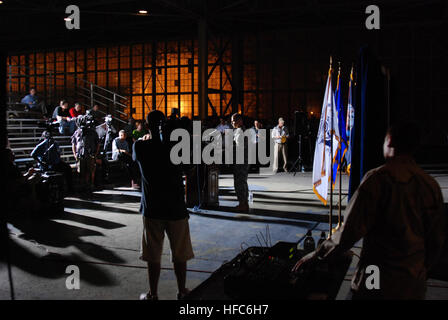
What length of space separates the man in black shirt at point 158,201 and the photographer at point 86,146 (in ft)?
24.7

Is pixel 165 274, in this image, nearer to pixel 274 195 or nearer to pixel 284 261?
pixel 284 261

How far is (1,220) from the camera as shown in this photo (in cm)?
307

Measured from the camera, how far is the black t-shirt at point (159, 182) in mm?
4008

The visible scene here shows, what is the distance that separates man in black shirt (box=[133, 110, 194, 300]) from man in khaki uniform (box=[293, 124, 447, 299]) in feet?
6.49

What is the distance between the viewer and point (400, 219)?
2396mm

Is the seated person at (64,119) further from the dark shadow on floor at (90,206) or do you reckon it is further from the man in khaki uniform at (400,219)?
the man in khaki uniform at (400,219)

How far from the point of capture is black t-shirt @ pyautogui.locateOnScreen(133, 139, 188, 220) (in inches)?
158

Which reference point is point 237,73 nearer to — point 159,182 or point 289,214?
point 289,214

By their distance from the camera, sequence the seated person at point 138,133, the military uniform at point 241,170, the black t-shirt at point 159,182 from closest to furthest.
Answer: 1. the black t-shirt at point 159,182
2. the military uniform at point 241,170
3. the seated person at point 138,133

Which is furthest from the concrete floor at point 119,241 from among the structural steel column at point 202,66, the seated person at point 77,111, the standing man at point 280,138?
the structural steel column at point 202,66

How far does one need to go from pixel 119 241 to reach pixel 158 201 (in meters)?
2.92

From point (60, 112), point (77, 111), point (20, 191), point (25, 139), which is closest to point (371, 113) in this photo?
point (20, 191)

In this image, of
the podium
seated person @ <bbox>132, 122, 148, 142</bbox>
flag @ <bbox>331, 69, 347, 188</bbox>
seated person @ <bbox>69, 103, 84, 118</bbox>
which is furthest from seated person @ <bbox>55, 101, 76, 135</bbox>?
flag @ <bbox>331, 69, 347, 188</bbox>

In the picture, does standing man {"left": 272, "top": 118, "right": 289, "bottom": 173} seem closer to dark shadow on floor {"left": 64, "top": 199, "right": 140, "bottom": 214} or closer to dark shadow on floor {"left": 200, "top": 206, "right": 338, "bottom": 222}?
dark shadow on floor {"left": 200, "top": 206, "right": 338, "bottom": 222}
